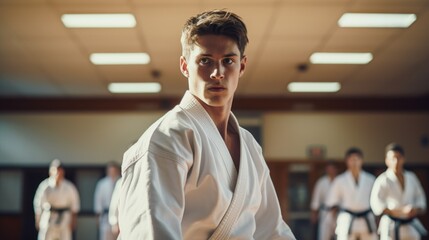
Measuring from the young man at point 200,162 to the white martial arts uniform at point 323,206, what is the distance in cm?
839

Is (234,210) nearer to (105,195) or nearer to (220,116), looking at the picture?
(220,116)

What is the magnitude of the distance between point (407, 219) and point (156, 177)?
557cm

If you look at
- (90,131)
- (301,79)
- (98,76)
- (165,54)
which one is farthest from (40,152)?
(301,79)

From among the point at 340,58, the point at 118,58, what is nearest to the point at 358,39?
the point at 340,58

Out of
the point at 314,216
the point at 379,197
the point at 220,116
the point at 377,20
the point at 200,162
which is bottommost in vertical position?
the point at 200,162

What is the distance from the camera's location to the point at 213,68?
146 centimetres

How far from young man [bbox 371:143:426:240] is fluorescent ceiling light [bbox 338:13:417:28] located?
150 cm

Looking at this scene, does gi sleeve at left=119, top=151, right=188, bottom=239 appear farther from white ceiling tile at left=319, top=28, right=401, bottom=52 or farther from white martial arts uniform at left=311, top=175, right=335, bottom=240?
white martial arts uniform at left=311, top=175, right=335, bottom=240

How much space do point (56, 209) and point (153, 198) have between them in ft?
26.6

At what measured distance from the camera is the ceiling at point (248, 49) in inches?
254

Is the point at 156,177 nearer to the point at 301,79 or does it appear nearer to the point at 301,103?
the point at 301,79

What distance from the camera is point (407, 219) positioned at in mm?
6281

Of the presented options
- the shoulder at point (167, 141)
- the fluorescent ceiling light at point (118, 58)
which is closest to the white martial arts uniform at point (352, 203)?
the fluorescent ceiling light at point (118, 58)

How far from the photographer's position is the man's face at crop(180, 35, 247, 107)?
1.46 m
